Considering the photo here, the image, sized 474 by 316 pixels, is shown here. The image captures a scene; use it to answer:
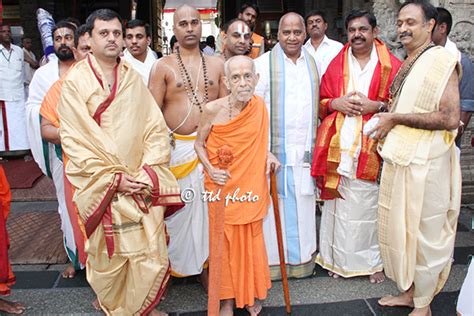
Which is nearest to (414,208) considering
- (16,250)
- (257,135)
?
(257,135)

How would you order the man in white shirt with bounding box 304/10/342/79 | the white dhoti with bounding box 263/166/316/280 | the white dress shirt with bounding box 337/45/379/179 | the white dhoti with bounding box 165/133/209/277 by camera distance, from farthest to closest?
the man in white shirt with bounding box 304/10/342/79 → the white dhoti with bounding box 263/166/316/280 → the white dress shirt with bounding box 337/45/379/179 → the white dhoti with bounding box 165/133/209/277

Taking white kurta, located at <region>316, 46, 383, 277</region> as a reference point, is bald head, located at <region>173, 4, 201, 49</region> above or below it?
above

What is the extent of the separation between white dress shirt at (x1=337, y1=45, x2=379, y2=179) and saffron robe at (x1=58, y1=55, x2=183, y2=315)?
1.29 meters

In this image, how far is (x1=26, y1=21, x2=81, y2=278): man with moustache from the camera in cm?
368

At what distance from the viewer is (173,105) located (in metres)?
3.38

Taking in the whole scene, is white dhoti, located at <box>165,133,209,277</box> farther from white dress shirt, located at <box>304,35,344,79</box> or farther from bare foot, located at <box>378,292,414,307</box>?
white dress shirt, located at <box>304,35,344,79</box>

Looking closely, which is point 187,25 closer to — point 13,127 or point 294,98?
point 294,98

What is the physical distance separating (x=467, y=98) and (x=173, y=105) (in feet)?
7.49

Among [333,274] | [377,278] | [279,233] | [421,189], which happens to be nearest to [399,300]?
[377,278]

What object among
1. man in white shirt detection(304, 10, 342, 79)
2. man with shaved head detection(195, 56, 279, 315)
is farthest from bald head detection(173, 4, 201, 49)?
man in white shirt detection(304, 10, 342, 79)

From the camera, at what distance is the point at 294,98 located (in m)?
3.53

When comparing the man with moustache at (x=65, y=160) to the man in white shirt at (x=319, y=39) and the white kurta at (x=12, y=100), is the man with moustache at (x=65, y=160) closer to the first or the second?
the man in white shirt at (x=319, y=39)

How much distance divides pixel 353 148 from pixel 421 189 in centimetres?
67

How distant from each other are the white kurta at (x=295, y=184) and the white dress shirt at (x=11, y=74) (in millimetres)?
4733
